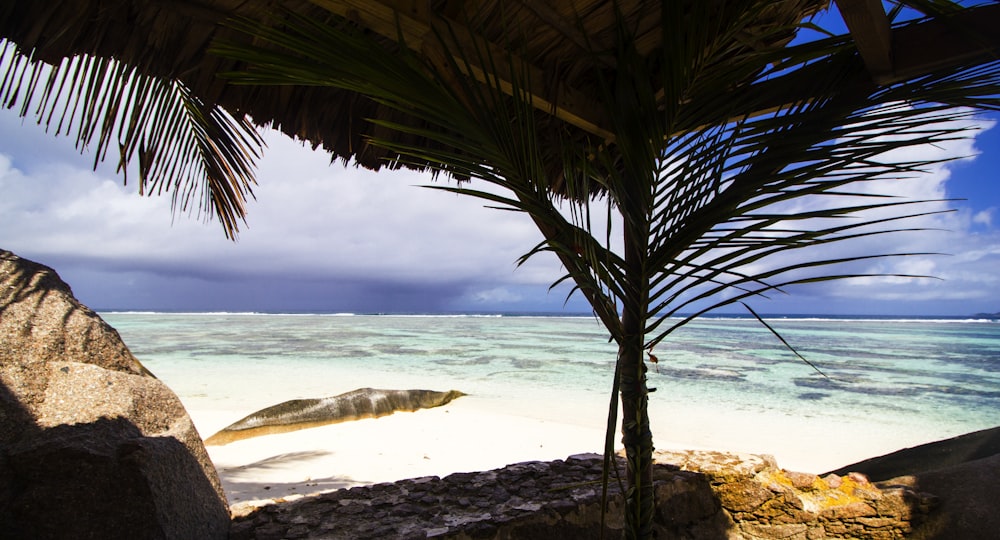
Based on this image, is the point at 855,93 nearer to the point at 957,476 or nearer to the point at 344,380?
the point at 957,476

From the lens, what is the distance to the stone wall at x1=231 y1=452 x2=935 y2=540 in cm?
185

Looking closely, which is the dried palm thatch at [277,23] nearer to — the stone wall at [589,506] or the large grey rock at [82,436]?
the large grey rock at [82,436]

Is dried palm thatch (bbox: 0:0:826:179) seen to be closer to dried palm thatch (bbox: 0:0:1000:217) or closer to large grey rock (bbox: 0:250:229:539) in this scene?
dried palm thatch (bbox: 0:0:1000:217)

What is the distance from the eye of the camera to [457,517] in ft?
6.24

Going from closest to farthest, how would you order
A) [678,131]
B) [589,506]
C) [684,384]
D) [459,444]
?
1. [678,131]
2. [589,506]
3. [459,444]
4. [684,384]

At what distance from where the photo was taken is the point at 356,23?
1.43 m

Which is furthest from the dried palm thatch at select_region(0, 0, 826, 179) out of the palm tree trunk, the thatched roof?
the palm tree trunk

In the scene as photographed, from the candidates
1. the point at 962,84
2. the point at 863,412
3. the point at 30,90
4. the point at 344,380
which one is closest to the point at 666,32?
the point at 962,84

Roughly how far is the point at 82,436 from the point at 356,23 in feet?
4.99

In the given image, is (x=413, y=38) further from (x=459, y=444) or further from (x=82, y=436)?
(x=459, y=444)

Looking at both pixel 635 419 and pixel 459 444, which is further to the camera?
pixel 459 444

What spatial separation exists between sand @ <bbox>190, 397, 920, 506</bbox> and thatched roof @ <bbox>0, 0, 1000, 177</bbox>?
7.77 feet

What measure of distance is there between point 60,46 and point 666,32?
77.9 inches

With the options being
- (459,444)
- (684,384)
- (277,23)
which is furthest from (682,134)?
(684,384)
